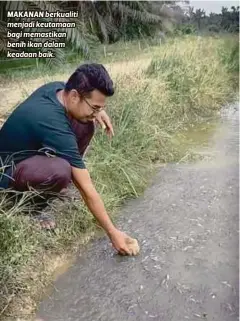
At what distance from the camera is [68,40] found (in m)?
7.09

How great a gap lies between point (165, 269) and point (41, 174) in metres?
0.85

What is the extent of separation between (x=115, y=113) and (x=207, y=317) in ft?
7.91

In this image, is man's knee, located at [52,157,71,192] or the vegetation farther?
the vegetation

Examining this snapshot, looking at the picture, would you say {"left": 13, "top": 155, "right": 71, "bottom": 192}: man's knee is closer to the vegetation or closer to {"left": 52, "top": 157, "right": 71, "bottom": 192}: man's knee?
{"left": 52, "top": 157, "right": 71, "bottom": 192}: man's knee

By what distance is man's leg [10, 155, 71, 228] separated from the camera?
2.61 meters

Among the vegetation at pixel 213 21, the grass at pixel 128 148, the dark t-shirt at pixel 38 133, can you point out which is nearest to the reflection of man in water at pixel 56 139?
the dark t-shirt at pixel 38 133

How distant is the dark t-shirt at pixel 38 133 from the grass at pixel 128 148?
0.22 m

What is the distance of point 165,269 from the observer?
2838mm

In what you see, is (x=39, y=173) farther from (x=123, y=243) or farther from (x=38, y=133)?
(x=123, y=243)

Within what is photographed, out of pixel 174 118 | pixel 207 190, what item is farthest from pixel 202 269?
pixel 174 118

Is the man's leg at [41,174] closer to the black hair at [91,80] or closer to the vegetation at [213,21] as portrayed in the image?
the black hair at [91,80]

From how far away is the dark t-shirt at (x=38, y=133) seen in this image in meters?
2.54

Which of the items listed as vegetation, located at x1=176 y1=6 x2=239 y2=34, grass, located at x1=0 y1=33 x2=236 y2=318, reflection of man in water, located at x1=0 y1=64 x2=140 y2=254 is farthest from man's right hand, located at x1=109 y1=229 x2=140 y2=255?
vegetation, located at x1=176 y1=6 x2=239 y2=34

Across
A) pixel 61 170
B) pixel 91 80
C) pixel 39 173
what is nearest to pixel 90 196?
pixel 61 170
